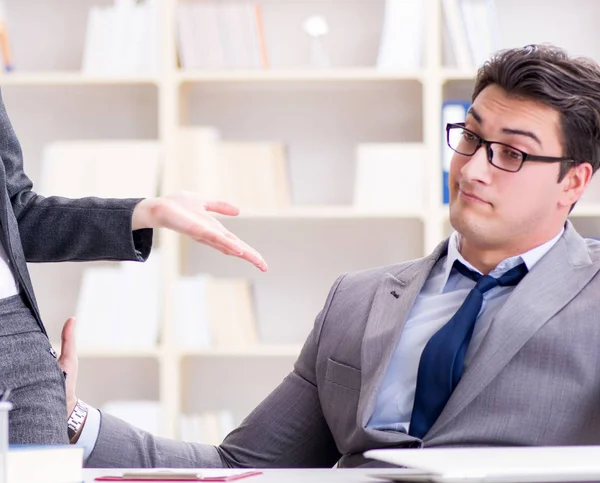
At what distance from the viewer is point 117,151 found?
3.24 metres

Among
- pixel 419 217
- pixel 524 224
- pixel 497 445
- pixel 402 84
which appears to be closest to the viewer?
pixel 497 445

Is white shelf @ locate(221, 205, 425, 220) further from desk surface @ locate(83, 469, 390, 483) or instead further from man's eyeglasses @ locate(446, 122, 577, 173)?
desk surface @ locate(83, 469, 390, 483)

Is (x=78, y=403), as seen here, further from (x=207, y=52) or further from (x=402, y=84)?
(x=402, y=84)

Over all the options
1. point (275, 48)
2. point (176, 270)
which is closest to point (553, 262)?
point (176, 270)

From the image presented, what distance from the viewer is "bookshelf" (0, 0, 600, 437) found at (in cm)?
350

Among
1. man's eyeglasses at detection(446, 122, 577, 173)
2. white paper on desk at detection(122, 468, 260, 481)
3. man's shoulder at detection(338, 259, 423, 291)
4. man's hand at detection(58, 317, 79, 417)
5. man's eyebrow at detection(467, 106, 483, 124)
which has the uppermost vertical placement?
man's eyebrow at detection(467, 106, 483, 124)

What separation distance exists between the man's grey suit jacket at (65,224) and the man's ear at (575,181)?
28.7 inches

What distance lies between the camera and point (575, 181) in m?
1.71

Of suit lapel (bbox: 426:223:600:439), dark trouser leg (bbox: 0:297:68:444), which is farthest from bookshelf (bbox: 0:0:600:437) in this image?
dark trouser leg (bbox: 0:297:68:444)

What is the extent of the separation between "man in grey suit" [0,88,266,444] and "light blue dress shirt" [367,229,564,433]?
0.35m

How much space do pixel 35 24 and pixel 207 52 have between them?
732 mm

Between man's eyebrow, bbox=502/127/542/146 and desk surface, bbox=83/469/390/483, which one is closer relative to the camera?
desk surface, bbox=83/469/390/483

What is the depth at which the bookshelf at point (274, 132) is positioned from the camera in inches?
138

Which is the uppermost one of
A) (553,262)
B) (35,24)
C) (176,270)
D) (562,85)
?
(35,24)
